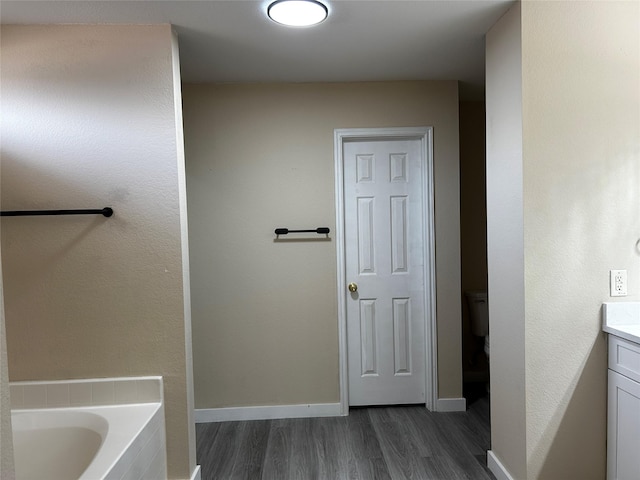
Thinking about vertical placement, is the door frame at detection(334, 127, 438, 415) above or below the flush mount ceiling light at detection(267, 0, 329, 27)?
below

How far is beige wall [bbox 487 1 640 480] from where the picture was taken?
1941 mm

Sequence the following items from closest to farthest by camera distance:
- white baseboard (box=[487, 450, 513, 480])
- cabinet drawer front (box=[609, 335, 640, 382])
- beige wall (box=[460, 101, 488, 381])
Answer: cabinet drawer front (box=[609, 335, 640, 382]) → white baseboard (box=[487, 450, 513, 480]) → beige wall (box=[460, 101, 488, 381])

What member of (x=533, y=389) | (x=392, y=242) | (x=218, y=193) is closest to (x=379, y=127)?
(x=392, y=242)

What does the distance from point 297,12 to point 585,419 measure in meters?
2.37

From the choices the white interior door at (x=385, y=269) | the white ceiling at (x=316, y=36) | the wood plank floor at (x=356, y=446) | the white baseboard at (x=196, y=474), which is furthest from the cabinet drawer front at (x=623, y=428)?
the white baseboard at (x=196, y=474)

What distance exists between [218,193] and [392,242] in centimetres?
134

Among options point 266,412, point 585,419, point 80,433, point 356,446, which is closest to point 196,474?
point 80,433

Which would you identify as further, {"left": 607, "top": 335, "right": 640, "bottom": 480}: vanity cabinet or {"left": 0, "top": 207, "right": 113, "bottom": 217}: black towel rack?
{"left": 0, "top": 207, "right": 113, "bottom": 217}: black towel rack

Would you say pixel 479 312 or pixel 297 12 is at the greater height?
pixel 297 12

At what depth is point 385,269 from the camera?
3.17 m

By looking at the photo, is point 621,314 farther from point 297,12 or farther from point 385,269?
point 297,12

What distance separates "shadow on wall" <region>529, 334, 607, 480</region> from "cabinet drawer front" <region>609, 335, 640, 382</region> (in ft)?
0.16

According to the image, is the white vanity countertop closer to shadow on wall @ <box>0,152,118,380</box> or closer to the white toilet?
the white toilet

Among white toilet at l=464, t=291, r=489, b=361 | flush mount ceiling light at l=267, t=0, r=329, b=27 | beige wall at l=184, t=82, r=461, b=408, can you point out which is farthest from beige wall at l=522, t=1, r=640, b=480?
white toilet at l=464, t=291, r=489, b=361
